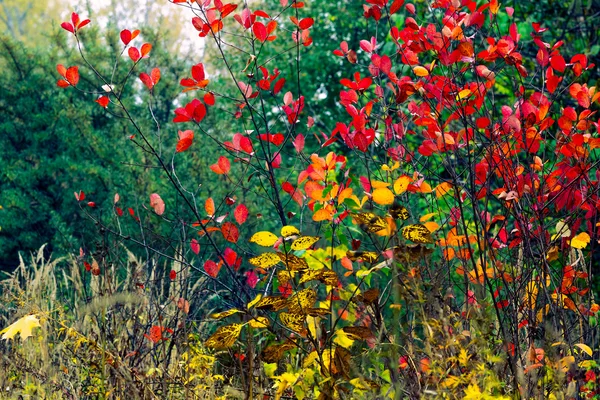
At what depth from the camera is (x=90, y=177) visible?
30.1 feet

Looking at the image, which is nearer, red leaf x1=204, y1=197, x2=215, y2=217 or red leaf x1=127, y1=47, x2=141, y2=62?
red leaf x1=204, y1=197, x2=215, y2=217

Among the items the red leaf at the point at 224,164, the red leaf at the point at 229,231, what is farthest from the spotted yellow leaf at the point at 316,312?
the red leaf at the point at 224,164

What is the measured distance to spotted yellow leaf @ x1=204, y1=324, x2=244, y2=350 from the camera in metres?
Answer: 2.23

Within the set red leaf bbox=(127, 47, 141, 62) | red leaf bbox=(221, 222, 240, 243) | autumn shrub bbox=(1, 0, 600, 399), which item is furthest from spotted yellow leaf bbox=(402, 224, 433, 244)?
red leaf bbox=(127, 47, 141, 62)

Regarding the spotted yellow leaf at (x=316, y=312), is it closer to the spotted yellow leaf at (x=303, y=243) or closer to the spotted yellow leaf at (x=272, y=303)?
the spotted yellow leaf at (x=272, y=303)

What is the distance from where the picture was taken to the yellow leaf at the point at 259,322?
2.28m

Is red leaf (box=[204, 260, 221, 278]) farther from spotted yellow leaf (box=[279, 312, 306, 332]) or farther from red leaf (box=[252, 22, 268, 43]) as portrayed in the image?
red leaf (box=[252, 22, 268, 43])

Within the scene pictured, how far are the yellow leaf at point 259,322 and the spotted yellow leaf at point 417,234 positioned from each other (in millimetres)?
516

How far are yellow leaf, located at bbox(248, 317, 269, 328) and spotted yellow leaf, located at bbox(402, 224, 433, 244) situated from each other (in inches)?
20.3

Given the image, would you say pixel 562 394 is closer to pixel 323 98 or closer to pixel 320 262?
pixel 320 262

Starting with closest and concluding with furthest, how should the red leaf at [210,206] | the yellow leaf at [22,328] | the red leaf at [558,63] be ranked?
1. the yellow leaf at [22,328]
2. the red leaf at [210,206]
3. the red leaf at [558,63]

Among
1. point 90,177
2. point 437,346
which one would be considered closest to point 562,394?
point 437,346

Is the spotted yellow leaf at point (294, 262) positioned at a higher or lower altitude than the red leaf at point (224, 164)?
lower

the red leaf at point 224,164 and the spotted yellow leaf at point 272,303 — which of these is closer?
the spotted yellow leaf at point 272,303
